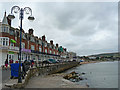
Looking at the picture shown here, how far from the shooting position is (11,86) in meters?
8.66

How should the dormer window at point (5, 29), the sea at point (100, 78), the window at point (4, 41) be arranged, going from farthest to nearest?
the dormer window at point (5, 29) < the window at point (4, 41) < the sea at point (100, 78)

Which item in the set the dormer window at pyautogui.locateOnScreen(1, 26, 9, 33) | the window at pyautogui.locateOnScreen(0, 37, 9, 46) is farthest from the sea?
the dormer window at pyautogui.locateOnScreen(1, 26, 9, 33)

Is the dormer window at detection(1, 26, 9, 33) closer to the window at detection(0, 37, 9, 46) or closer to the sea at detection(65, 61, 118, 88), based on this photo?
the window at detection(0, 37, 9, 46)

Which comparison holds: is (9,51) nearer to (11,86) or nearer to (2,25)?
(2,25)

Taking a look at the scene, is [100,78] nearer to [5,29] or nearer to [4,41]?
[4,41]

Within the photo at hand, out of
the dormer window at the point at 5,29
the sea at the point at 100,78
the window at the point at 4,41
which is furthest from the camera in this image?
the dormer window at the point at 5,29

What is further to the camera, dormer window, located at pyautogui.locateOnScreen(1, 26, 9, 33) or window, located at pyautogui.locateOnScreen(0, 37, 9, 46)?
dormer window, located at pyautogui.locateOnScreen(1, 26, 9, 33)

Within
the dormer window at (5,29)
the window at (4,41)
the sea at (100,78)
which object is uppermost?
the dormer window at (5,29)

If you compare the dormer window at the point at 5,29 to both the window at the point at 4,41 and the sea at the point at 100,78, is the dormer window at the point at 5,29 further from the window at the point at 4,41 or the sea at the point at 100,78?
the sea at the point at 100,78

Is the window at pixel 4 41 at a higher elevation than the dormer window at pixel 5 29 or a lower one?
lower

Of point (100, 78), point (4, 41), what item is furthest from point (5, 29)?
point (100, 78)

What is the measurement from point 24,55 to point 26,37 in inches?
225

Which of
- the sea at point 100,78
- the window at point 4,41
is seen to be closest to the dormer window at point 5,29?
the window at point 4,41

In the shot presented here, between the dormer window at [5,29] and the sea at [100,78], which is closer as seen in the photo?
the sea at [100,78]
